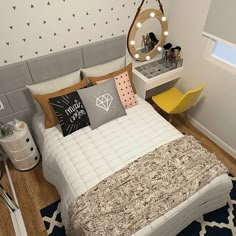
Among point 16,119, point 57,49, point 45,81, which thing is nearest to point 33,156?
point 16,119

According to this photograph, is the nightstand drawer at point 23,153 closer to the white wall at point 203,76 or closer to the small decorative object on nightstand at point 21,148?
the small decorative object on nightstand at point 21,148

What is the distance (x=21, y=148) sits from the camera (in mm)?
2225

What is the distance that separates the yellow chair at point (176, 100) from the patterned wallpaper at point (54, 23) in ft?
3.16

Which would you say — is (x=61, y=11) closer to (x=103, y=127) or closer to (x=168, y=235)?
(x=103, y=127)

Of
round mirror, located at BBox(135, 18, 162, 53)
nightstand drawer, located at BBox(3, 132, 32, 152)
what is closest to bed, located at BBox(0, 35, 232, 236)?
nightstand drawer, located at BBox(3, 132, 32, 152)

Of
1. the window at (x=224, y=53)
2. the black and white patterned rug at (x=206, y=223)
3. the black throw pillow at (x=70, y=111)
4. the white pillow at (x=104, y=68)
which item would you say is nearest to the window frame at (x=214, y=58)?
the window at (x=224, y=53)

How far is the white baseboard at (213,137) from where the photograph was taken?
2.59 meters

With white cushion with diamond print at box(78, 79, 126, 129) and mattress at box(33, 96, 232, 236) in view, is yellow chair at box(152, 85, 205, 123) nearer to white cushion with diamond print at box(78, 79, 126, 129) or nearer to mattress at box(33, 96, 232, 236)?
mattress at box(33, 96, 232, 236)

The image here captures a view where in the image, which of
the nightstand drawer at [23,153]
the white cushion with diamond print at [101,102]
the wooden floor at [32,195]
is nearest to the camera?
the wooden floor at [32,195]

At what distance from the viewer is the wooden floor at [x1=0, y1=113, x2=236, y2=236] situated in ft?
6.59

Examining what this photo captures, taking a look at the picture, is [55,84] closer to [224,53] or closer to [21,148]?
[21,148]

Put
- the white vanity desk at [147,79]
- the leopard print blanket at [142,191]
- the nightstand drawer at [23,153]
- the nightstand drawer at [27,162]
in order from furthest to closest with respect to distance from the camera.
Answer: the white vanity desk at [147,79] < the nightstand drawer at [27,162] < the nightstand drawer at [23,153] < the leopard print blanket at [142,191]

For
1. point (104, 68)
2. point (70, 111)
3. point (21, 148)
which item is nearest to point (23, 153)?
point (21, 148)

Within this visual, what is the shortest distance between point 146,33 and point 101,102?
3.94 feet
